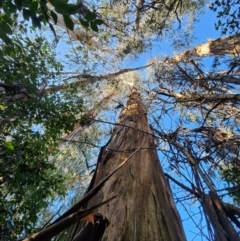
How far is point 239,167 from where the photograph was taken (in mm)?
3672

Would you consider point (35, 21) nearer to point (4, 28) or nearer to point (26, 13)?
point (26, 13)

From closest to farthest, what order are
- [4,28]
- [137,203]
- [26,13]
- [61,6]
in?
[61,6], [26,13], [4,28], [137,203]

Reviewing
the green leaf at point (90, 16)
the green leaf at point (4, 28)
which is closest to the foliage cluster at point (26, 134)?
the green leaf at point (4, 28)

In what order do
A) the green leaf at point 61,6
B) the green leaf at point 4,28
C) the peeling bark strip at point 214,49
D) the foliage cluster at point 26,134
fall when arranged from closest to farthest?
the green leaf at point 61,6 → the green leaf at point 4,28 → the foliage cluster at point 26,134 → the peeling bark strip at point 214,49

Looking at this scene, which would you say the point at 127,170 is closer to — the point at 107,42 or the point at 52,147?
the point at 52,147

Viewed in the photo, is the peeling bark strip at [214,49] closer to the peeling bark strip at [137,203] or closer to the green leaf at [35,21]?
the peeling bark strip at [137,203]

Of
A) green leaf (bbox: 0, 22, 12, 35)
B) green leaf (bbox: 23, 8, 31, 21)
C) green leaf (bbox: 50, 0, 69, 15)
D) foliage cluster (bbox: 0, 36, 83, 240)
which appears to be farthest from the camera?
foliage cluster (bbox: 0, 36, 83, 240)

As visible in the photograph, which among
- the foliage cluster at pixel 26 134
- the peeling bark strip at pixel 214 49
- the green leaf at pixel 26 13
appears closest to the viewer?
the green leaf at pixel 26 13

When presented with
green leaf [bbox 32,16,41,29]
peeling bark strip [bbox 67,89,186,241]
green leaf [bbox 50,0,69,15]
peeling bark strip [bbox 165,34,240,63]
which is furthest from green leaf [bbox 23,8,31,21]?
peeling bark strip [bbox 165,34,240,63]

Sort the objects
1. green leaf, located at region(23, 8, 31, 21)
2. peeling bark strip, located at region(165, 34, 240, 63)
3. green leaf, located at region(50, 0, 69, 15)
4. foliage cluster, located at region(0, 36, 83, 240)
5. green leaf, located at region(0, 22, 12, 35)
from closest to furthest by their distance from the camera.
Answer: green leaf, located at region(50, 0, 69, 15)
green leaf, located at region(23, 8, 31, 21)
green leaf, located at region(0, 22, 12, 35)
foliage cluster, located at region(0, 36, 83, 240)
peeling bark strip, located at region(165, 34, 240, 63)

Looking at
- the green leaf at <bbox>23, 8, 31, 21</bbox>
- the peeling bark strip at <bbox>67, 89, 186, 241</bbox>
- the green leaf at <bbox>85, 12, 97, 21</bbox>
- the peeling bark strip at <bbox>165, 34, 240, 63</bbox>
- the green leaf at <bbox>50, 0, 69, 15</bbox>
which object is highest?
the peeling bark strip at <bbox>165, 34, 240, 63</bbox>

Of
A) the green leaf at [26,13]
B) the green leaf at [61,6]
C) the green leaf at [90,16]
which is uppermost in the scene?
the green leaf at [26,13]

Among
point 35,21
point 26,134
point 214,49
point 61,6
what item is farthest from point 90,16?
point 214,49

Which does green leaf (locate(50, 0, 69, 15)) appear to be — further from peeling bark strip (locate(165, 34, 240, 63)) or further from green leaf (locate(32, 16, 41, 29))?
peeling bark strip (locate(165, 34, 240, 63))
